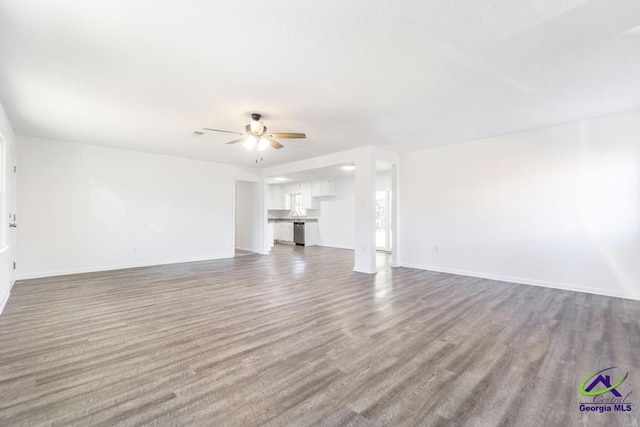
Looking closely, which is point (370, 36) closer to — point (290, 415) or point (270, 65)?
point (270, 65)

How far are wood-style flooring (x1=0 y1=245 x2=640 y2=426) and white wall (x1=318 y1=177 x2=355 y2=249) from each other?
203 inches

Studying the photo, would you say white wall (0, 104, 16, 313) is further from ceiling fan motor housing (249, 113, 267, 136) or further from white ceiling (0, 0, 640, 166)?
ceiling fan motor housing (249, 113, 267, 136)

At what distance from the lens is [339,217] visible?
9.70 meters

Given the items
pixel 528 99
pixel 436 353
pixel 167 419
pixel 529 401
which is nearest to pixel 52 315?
pixel 167 419

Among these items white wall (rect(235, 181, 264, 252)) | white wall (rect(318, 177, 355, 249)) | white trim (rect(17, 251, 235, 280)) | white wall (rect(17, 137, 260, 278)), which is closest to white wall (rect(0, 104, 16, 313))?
white wall (rect(17, 137, 260, 278))

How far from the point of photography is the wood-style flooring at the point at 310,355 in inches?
64.4

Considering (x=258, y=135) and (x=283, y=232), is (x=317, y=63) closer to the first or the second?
(x=258, y=135)

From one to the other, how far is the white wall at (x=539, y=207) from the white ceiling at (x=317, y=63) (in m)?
0.53

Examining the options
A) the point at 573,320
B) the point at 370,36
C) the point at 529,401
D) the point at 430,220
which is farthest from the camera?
the point at 430,220

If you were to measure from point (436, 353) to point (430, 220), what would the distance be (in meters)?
3.85

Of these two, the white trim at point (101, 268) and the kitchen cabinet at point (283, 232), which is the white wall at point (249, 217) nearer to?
the white trim at point (101, 268)

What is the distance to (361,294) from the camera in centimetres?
403

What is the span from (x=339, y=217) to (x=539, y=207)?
592 cm

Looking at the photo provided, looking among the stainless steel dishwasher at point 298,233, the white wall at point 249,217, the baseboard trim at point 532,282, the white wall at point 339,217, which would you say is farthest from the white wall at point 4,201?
the white wall at point 339,217
